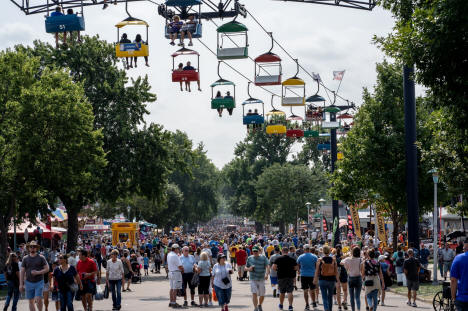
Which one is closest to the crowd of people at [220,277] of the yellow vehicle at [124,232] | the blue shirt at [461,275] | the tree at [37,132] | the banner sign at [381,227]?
the blue shirt at [461,275]

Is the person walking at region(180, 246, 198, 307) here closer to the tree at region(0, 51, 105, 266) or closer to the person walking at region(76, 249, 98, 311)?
the person walking at region(76, 249, 98, 311)

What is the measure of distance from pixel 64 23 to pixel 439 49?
12695 millimetres

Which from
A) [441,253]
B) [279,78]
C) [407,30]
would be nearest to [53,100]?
[279,78]

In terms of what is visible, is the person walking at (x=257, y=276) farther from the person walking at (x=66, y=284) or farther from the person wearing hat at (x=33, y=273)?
the person wearing hat at (x=33, y=273)

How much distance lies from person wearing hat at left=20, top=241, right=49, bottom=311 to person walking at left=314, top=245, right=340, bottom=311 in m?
6.60

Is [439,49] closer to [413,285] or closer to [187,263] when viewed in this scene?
[413,285]

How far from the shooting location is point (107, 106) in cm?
4575

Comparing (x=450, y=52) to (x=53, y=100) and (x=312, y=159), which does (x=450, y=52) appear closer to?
(x=53, y=100)

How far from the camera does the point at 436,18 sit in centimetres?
1384

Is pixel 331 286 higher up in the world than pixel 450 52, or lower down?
lower down

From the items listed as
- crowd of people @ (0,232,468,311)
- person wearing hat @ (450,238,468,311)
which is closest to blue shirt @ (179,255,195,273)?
crowd of people @ (0,232,468,311)

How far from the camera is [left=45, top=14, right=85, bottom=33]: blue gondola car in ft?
74.0

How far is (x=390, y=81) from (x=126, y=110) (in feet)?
59.9

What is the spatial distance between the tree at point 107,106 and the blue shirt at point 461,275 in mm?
35086
